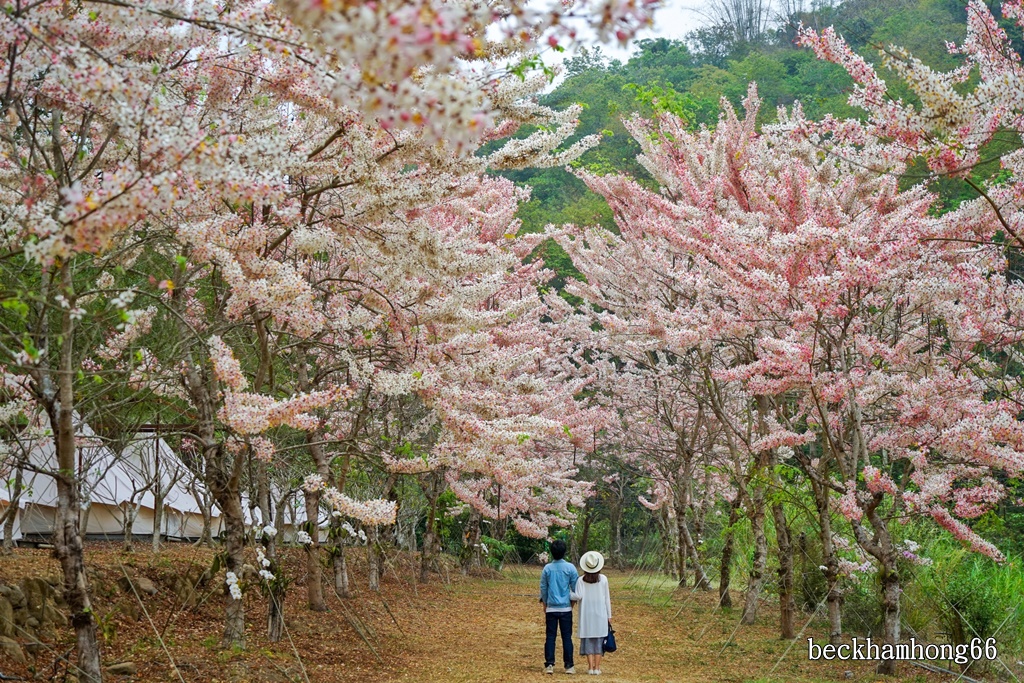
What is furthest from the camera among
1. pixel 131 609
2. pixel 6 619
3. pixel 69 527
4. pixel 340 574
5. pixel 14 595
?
pixel 340 574

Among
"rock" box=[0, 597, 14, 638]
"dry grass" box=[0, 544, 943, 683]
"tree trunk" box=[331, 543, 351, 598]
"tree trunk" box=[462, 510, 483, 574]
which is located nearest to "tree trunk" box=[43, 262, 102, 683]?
Result: "dry grass" box=[0, 544, 943, 683]

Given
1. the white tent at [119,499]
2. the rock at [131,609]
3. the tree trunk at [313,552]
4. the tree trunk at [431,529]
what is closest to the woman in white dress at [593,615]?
the tree trunk at [313,552]

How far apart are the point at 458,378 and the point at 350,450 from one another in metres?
1.40

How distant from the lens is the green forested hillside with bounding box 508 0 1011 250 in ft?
77.7

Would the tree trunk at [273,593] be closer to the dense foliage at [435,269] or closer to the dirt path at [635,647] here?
the dense foliage at [435,269]

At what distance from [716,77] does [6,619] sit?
3079 cm

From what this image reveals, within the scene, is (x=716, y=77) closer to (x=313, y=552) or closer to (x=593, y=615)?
(x=313, y=552)

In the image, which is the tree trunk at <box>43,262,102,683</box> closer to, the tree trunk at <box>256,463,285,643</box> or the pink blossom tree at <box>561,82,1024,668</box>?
the tree trunk at <box>256,463,285,643</box>

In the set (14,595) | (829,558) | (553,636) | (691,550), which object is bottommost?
(691,550)

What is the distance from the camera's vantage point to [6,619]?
6668 mm

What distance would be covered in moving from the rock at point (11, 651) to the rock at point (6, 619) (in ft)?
0.68

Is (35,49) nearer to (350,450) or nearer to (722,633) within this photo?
(350,450)

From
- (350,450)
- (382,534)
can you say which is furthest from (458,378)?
(382,534)

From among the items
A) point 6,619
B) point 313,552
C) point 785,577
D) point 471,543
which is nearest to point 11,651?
point 6,619
